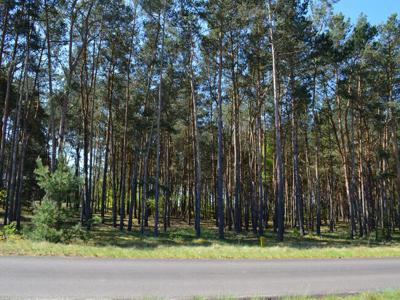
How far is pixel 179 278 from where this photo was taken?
8.85m

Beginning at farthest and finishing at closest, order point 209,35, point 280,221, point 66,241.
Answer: point 209,35, point 280,221, point 66,241

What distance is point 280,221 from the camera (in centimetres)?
2206

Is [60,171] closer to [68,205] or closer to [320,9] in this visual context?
[68,205]

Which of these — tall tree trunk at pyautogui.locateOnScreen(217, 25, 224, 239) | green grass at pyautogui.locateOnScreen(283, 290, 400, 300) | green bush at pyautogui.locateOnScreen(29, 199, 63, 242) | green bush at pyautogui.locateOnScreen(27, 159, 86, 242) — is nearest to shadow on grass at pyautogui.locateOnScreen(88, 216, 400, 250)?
tall tree trunk at pyautogui.locateOnScreen(217, 25, 224, 239)

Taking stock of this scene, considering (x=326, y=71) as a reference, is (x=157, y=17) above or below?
above

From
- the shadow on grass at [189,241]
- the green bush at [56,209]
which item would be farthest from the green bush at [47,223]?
the shadow on grass at [189,241]

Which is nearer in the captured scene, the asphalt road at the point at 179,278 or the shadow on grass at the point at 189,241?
the asphalt road at the point at 179,278

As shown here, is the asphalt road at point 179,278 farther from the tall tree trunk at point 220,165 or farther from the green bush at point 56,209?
the tall tree trunk at point 220,165

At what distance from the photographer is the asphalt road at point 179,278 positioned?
723 cm

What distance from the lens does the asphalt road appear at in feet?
23.7

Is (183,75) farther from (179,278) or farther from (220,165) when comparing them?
(179,278)

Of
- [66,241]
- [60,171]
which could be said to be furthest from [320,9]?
[66,241]

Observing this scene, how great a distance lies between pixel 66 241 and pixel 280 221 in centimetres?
1216

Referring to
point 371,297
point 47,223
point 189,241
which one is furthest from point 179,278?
point 189,241
